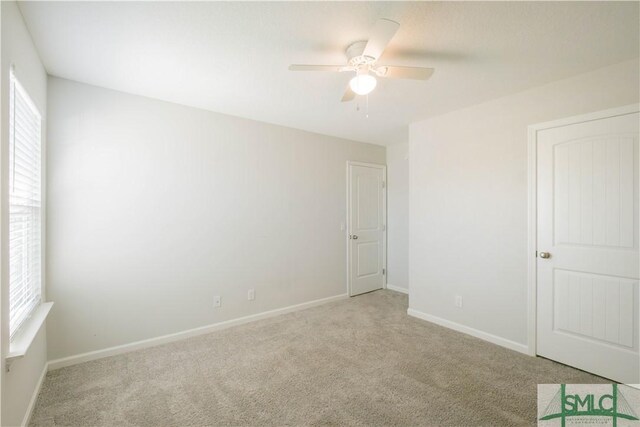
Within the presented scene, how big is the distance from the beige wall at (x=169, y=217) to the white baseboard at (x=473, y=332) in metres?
1.31

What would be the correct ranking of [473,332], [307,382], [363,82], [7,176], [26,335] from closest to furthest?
1. [7,176]
2. [26,335]
3. [363,82]
4. [307,382]
5. [473,332]

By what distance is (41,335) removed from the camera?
228 cm

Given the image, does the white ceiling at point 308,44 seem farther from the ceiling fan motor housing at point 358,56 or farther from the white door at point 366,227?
the white door at point 366,227

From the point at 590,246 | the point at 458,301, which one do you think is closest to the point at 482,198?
the point at 590,246

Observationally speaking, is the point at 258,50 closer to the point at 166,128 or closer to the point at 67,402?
the point at 166,128

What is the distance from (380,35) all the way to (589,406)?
8.76 feet

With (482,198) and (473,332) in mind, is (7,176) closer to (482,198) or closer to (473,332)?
(482,198)

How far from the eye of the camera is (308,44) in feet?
6.42

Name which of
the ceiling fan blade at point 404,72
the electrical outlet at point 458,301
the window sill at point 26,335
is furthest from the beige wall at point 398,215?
the window sill at point 26,335

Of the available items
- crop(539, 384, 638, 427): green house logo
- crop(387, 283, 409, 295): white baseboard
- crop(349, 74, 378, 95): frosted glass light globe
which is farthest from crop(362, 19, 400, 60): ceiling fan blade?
crop(387, 283, 409, 295): white baseboard

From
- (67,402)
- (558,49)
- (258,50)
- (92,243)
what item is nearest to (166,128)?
(92,243)

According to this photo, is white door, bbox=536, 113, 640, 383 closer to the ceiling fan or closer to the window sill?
the ceiling fan

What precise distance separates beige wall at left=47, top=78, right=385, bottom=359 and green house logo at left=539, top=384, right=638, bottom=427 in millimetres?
2667

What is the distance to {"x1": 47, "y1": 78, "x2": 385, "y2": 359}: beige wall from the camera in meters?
2.51
